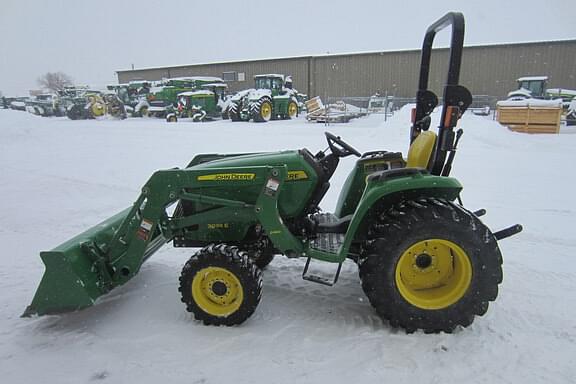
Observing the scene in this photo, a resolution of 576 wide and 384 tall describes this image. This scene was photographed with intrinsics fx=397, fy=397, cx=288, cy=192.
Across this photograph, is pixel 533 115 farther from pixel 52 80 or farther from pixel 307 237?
pixel 52 80

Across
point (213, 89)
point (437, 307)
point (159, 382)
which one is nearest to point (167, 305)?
point (159, 382)

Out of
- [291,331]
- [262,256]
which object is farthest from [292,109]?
[291,331]

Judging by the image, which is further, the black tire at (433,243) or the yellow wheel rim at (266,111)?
the yellow wheel rim at (266,111)

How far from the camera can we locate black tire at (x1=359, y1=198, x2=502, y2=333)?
2.67 metres

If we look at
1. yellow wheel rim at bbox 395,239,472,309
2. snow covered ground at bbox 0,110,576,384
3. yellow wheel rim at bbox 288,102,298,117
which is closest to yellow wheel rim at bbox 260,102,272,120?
yellow wheel rim at bbox 288,102,298,117

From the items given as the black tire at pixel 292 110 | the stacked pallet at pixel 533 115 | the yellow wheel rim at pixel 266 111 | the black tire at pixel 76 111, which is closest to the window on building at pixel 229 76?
the black tire at pixel 76 111

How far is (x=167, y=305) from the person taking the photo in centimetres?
327

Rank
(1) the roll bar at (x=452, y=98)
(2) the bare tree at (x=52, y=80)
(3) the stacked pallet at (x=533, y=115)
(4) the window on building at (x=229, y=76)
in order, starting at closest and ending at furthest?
(1) the roll bar at (x=452, y=98), (3) the stacked pallet at (x=533, y=115), (4) the window on building at (x=229, y=76), (2) the bare tree at (x=52, y=80)

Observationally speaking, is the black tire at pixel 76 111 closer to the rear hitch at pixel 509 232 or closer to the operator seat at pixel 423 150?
the operator seat at pixel 423 150

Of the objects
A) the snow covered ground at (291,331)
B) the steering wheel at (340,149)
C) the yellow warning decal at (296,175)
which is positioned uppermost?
the steering wheel at (340,149)

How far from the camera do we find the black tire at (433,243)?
2.67 metres

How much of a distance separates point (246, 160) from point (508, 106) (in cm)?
1361

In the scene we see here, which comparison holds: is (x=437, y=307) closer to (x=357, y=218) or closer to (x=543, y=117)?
(x=357, y=218)

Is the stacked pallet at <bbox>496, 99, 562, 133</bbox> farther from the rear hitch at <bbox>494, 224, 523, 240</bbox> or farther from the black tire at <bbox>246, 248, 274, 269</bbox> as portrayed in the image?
the black tire at <bbox>246, 248, 274, 269</bbox>
